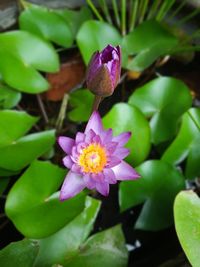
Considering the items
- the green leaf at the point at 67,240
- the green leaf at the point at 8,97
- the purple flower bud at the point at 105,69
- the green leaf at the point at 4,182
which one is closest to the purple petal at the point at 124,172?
the purple flower bud at the point at 105,69

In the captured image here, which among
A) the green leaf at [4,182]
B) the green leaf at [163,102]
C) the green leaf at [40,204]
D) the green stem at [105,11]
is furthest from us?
the green stem at [105,11]

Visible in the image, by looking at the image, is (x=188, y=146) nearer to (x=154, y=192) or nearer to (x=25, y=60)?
(x=154, y=192)

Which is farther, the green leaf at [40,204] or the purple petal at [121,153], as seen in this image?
the green leaf at [40,204]

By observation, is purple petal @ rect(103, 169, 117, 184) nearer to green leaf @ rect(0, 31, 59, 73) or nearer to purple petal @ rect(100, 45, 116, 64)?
purple petal @ rect(100, 45, 116, 64)

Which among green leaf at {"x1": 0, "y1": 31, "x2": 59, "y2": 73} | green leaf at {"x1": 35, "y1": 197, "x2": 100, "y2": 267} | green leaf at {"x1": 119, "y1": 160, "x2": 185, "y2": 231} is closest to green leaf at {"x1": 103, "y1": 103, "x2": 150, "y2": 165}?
green leaf at {"x1": 119, "y1": 160, "x2": 185, "y2": 231}

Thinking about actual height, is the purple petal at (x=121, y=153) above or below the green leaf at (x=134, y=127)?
above

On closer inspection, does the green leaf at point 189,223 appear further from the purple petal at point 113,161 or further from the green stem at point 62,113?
the green stem at point 62,113
